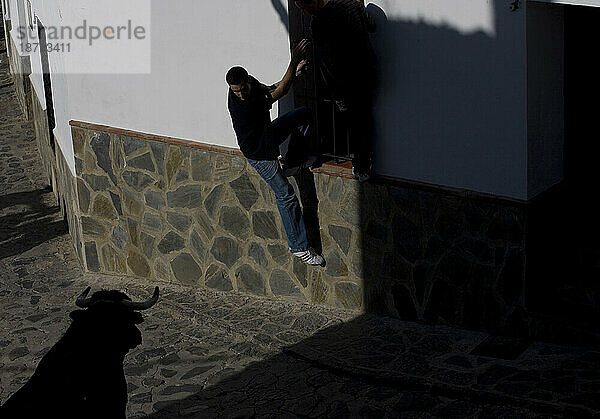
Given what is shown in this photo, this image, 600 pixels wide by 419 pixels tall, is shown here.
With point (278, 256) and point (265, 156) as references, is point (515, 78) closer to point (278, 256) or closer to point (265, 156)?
point (265, 156)

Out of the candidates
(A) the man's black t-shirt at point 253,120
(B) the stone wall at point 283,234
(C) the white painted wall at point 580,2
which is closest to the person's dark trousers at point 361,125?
(B) the stone wall at point 283,234

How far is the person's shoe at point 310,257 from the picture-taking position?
10.2m

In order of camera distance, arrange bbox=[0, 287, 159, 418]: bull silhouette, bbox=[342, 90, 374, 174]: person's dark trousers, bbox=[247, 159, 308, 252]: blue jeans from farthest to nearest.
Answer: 1. bbox=[247, 159, 308, 252]: blue jeans
2. bbox=[342, 90, 374, 174]: person's dark trousers
3. bbox=[0, 287, 159, 418]: bull silhouette

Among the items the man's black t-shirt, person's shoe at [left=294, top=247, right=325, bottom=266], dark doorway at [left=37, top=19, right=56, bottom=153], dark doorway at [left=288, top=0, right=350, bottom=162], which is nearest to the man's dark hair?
the man's black t-shirt

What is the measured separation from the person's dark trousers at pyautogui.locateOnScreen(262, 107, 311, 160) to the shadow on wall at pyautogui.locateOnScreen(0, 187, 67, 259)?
4.63 meters

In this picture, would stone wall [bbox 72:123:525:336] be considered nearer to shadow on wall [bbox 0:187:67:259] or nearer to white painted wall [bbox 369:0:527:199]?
white painted wall [bbox 369:0:527:199]

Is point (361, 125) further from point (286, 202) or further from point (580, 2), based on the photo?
point (580, 2)

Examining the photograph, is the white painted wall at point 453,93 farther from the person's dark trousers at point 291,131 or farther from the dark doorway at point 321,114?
the person's dark trousers at point 291,131

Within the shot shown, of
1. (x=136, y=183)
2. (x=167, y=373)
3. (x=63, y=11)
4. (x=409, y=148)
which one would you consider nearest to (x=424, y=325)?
(x=409, y=148)

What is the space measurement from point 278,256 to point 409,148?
1910mm

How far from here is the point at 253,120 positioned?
968cm

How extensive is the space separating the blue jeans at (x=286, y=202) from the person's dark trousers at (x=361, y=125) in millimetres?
712

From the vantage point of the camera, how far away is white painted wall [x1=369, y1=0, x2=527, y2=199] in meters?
8.59

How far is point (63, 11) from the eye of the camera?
1151cm
